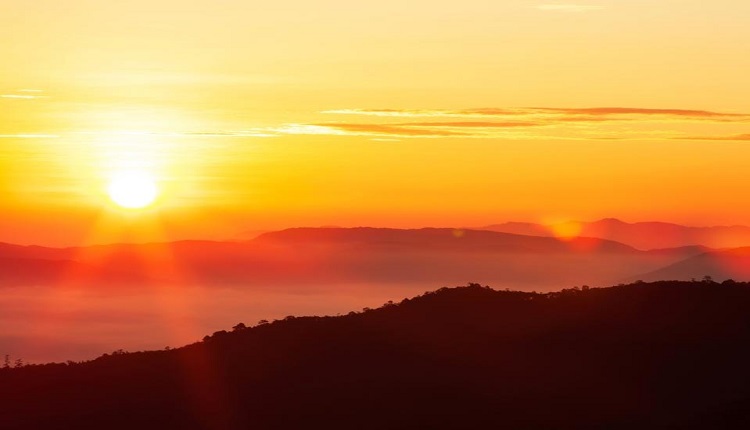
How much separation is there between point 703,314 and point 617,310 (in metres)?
2.11

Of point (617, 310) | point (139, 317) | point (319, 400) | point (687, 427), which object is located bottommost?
point (687, 427)

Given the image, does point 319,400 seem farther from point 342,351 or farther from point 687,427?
point 687,427

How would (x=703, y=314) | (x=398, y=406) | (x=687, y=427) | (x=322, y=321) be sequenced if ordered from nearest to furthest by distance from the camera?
(x=687, y=427), (x=398, y=406), (x=703, y=314), (x=322, y=321)

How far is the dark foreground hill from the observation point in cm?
2533

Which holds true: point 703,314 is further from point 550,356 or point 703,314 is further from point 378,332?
point 378,332

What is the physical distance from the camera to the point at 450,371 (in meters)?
A: 27.4

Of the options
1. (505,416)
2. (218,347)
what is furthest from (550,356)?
(218,347)

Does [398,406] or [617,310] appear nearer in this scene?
[398,406]

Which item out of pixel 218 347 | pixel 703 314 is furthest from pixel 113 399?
pixel 703 314

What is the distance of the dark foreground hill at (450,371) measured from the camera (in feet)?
83.1

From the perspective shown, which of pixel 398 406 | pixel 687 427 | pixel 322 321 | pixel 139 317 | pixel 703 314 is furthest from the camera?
pixel 139 317

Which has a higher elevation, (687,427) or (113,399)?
(113,399)

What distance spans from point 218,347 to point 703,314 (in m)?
11.9

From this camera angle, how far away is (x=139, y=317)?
504 feet
